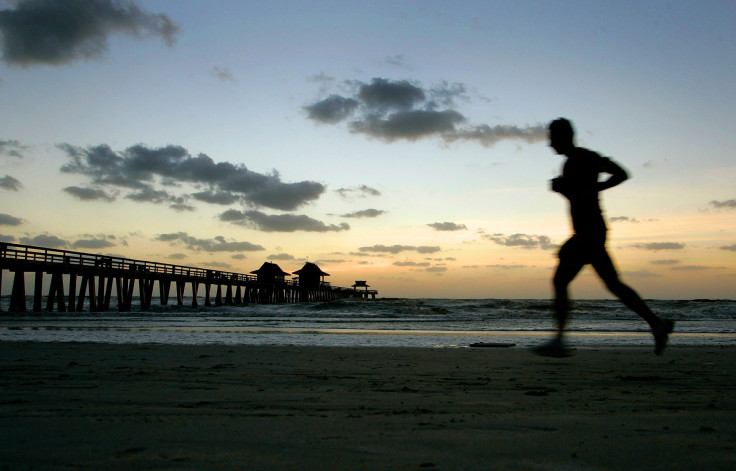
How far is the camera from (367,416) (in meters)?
2.24

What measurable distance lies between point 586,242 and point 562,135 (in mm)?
884

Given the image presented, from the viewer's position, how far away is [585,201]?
4.14 meters

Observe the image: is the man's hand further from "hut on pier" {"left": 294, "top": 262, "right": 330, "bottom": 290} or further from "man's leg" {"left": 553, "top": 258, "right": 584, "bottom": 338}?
"hut on pier" {"left": 294, "top": 262, "right": 330, "bottom": 290}

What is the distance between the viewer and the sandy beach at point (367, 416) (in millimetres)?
1576

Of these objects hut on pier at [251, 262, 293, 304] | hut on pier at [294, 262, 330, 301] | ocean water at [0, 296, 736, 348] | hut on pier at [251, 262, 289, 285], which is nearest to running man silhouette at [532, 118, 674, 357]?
ocean water at [0, 296, 736, 348]

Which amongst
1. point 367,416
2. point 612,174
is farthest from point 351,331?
point 367,416

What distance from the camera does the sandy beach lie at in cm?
158

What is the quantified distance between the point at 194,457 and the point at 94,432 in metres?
0.56

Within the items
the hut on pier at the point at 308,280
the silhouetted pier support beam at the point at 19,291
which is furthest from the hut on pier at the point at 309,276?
the silhouetted pier support beam at the point at 19,291

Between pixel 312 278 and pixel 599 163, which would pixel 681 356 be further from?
pixel 312 278

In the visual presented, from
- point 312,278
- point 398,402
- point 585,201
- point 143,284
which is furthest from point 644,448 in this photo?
point 312,278

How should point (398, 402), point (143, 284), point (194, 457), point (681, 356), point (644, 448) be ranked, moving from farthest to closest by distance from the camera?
point (143, 284)
point (681, 356)
point (398, 402)
point (644, 448)
point (194, 457)

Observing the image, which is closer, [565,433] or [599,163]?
[565,433]

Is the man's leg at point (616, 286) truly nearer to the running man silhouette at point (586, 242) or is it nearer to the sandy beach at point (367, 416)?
the running man silhouette at point (586, 242)
